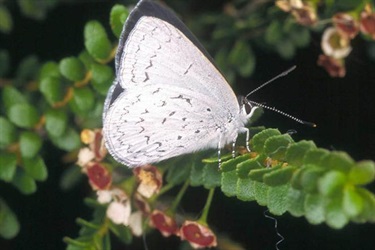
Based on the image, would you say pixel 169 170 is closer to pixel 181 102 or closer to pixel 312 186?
pixel 181 102

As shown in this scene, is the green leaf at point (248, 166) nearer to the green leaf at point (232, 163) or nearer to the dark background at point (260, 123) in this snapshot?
the green leaf at point (232, 163)

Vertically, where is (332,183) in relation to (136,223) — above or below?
above

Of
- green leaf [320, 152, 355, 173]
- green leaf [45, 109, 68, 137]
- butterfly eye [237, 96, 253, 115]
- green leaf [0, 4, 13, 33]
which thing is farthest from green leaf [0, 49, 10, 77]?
green leaf [320, 152, 355, 173]

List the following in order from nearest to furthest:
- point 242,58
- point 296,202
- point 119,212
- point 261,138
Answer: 1. point 296,202
2. point 261,138
3. point 119,212
4. point 242,58

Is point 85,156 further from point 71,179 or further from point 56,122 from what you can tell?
point 71,179

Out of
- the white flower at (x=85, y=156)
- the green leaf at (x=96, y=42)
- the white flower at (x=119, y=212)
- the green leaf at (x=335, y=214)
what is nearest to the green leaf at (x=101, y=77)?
the green leaf at (x=96, y=42)

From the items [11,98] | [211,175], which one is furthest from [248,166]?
[11,98]
